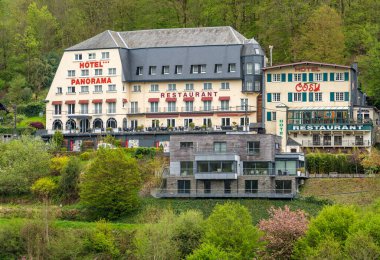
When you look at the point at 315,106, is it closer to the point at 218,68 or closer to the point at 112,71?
the point at 218,68

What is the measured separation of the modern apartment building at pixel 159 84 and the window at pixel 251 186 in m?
16.1

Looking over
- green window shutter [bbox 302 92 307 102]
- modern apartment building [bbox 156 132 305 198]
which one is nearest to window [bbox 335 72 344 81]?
green window shutter [bbox 302 92 307 102]

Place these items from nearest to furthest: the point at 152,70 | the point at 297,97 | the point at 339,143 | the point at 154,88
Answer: the point at 339,143, the point at 297,97, the point at 154,88, the point at 152,70

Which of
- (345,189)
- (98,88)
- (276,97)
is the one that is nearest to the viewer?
(345,189)

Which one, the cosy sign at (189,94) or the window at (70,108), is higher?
the cosy sign at (189,94)

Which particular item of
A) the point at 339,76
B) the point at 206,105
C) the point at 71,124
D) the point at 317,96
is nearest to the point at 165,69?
the point at 206,105

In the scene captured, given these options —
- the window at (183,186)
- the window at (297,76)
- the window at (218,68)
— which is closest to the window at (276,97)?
the window at (297,76)

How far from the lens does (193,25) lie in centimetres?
12200

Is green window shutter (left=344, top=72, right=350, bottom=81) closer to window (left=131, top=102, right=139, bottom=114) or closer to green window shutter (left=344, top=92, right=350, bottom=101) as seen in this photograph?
green window shutter (left=344, top=92, right=350, bottom=101)

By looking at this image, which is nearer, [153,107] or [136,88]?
[153,107]

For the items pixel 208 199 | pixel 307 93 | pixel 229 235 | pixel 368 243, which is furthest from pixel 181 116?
pixel 368 243

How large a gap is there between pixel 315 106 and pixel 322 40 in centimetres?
1236

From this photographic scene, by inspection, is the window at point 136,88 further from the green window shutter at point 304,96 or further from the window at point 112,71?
the green window shutter at point 304,96

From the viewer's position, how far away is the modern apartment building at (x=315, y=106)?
93.2 metres
